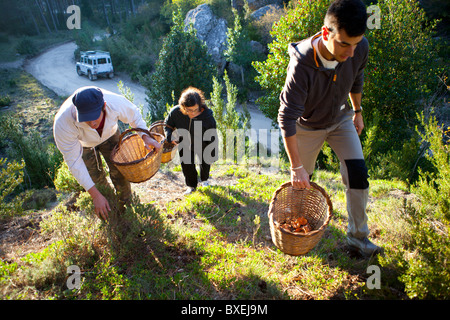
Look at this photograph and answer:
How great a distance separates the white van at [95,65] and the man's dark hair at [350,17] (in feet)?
66.5

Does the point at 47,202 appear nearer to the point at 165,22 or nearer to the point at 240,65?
the point at 240,65

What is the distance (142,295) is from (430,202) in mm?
2866

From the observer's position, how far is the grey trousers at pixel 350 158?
2498 millimetres

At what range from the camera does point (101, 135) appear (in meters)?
3.27

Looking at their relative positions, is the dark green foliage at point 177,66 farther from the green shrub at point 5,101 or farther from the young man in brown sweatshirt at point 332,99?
the young man in brown sweatshirt at point 332,99

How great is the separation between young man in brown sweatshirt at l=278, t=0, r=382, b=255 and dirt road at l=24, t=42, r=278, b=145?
1124 centimetres

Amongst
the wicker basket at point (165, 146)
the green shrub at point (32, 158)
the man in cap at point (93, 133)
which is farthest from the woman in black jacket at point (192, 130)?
the green shrub at point (32, 158)

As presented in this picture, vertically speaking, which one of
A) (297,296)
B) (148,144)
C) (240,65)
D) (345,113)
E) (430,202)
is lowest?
(240,65)

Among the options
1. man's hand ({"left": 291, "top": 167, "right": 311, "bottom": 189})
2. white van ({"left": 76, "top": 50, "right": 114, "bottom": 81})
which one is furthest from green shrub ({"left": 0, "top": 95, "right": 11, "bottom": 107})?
man's hand ({"left": 291, "top": 167, "right": 311, "bottom": 189})

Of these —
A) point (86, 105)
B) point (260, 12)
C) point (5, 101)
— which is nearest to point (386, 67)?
point (86, 105)

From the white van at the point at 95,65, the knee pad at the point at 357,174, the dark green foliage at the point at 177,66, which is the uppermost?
the knee pad at the point at 357,174

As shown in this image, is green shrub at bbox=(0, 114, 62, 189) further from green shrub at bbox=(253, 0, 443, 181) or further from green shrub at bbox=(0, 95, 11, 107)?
green shrub at bbox=(0, 95, 11, 107)

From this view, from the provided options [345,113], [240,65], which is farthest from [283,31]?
[240,65]
